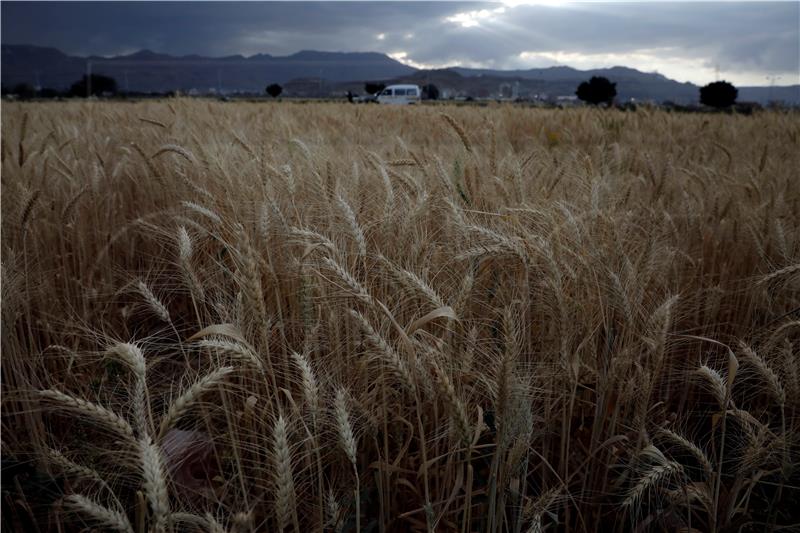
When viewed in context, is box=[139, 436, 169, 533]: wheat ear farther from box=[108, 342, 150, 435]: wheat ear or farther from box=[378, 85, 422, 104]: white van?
box=[378, 85, 422, 104]: white van

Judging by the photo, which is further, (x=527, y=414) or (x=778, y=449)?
(x=778, y=449)

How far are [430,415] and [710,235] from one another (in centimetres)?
185

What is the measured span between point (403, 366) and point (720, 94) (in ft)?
126

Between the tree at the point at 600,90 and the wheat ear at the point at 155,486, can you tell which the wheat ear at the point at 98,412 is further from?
the tree at the point at 600,90

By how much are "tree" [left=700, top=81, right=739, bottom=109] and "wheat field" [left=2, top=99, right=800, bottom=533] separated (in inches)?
1387

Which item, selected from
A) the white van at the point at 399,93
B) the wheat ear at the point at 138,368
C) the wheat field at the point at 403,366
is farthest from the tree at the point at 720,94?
the wheat ear at the point at 138,368

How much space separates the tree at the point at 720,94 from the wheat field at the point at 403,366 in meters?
35.2

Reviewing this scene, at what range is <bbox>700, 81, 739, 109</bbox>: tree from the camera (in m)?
32.1

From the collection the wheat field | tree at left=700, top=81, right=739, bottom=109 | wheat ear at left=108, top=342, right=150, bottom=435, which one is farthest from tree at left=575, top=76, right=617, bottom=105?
wheat ear at left=108, top=342, right=150, bottom=435

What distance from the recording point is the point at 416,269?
1592 mm

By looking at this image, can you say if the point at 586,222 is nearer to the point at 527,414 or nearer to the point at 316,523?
the point at 527,414

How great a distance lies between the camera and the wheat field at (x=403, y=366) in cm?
118

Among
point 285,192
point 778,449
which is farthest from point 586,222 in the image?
point 285,192

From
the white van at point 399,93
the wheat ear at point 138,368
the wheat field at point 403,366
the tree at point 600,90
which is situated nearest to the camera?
the wheat ear at point 138,368
